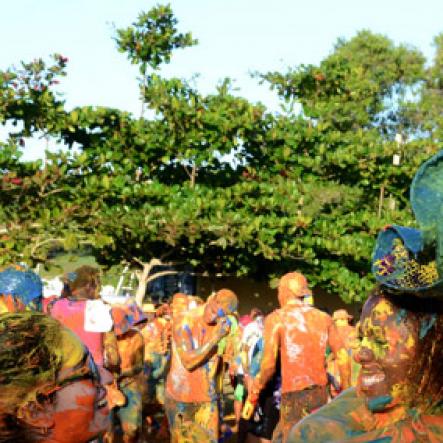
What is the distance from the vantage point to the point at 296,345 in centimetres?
719

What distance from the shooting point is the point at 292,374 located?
7.28m

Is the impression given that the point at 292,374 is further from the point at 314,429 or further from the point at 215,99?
the point at 215,99

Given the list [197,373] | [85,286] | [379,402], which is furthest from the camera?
[197,373]

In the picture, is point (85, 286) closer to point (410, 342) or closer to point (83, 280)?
point (83, 280)

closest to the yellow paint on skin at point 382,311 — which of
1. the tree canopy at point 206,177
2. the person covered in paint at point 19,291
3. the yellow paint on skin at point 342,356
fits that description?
the person covered in paint at point 19,291

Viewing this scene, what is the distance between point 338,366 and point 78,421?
5.62m

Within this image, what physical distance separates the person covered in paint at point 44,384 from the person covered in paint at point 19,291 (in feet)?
12.0

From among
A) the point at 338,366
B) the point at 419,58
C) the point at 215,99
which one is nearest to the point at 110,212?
the point at 215,99

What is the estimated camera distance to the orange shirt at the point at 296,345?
23.6 ft

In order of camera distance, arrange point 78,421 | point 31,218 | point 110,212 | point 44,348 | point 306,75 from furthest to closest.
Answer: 1. point 306,75
2. point 110,212
3. point 31,218
4. point 78,421
5. point 44,348

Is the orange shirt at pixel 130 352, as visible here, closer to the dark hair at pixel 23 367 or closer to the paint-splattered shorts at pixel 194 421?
the paint-splattered shorts at pixel 194 421

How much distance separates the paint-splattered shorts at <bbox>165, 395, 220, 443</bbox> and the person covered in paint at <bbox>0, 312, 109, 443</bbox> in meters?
5.81

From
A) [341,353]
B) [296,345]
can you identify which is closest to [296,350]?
[296,345]

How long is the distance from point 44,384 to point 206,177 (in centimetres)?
1512
